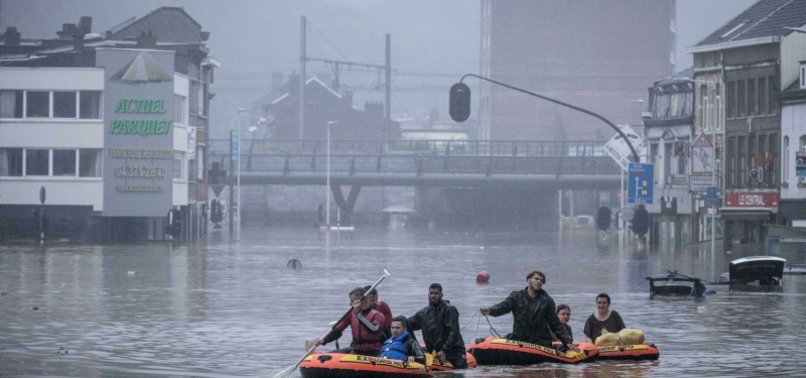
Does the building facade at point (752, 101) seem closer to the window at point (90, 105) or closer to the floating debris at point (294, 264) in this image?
the floating debris at point (294, 264)

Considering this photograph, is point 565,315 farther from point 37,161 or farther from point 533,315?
point 37,161

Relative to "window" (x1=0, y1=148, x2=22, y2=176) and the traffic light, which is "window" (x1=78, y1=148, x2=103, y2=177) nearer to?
"window" (x1=0, y1=148, x2=22, y2=176)

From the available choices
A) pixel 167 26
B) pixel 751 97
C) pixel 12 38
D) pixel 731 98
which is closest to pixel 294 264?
pixel 751 97

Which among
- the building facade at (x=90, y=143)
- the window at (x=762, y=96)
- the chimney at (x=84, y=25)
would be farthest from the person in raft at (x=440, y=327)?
the chimney at (x=84, y=25)

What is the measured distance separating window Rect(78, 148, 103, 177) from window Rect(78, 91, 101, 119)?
187 cm

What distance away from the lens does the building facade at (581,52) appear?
591 feet

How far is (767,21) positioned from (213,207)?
54497mm

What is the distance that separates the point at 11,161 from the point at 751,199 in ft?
128

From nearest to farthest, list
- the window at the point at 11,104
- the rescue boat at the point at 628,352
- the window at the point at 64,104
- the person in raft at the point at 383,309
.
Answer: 1. the person in raft at the point at 383,309
2. the rescue boat at the point at 628,352
3. the window at the point at 11,104
4. the window at the point at 64,104

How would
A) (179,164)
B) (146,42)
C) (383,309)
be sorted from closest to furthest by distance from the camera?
(383,309) → (179,164) → (146,42)

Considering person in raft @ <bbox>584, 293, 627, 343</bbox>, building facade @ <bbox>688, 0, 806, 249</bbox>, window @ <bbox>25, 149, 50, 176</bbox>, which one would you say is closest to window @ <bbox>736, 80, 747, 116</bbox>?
building facade @ <bbox>688, 0, 806, 249</bbox>

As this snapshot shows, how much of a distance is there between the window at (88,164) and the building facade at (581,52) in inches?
3594

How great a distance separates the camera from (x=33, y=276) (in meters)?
50.0

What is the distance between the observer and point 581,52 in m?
181
